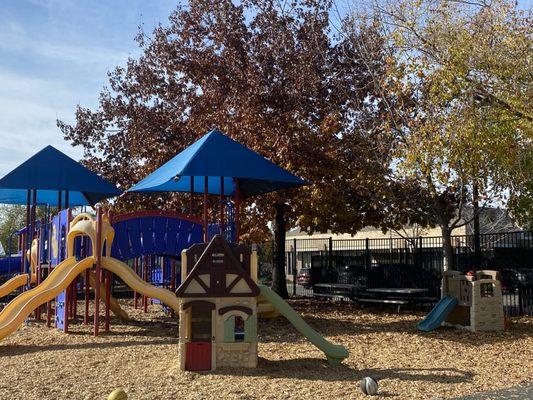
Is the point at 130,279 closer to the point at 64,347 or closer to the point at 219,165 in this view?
the point at 64,347

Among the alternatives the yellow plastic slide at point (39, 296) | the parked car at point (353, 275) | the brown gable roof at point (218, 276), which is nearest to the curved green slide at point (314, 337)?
the brown gable roof at point (218, 276)

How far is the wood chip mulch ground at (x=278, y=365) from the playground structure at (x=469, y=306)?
0.31 meters

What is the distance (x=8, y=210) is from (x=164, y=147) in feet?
130

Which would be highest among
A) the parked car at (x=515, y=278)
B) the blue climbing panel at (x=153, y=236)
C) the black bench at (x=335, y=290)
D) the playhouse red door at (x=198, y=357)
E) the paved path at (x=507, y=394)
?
the blue climbing panel at (x=153, y=236)

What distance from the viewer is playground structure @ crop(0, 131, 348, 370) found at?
8398mm

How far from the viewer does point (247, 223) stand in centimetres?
1866

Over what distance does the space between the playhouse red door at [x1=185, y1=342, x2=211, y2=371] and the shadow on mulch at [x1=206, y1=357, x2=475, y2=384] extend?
0.63ft

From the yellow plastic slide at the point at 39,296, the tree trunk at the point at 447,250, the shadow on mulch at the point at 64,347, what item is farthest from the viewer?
the tree trunk at the point at 447,250

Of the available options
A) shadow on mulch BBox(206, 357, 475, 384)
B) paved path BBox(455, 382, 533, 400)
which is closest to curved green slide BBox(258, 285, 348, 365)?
shadow on mulch BBox(206, 357, 475, 384)

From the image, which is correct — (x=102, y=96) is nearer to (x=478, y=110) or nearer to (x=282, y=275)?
(x=282, y=275)

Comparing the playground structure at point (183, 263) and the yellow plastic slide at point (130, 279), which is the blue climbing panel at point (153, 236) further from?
the yellow plastic slide at point (130, 279)

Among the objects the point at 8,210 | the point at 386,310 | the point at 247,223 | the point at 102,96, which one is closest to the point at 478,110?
the point at 386,310

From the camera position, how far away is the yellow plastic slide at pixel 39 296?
11.0m

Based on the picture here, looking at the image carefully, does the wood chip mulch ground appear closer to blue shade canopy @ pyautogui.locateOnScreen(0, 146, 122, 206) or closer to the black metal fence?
the black metal fence
